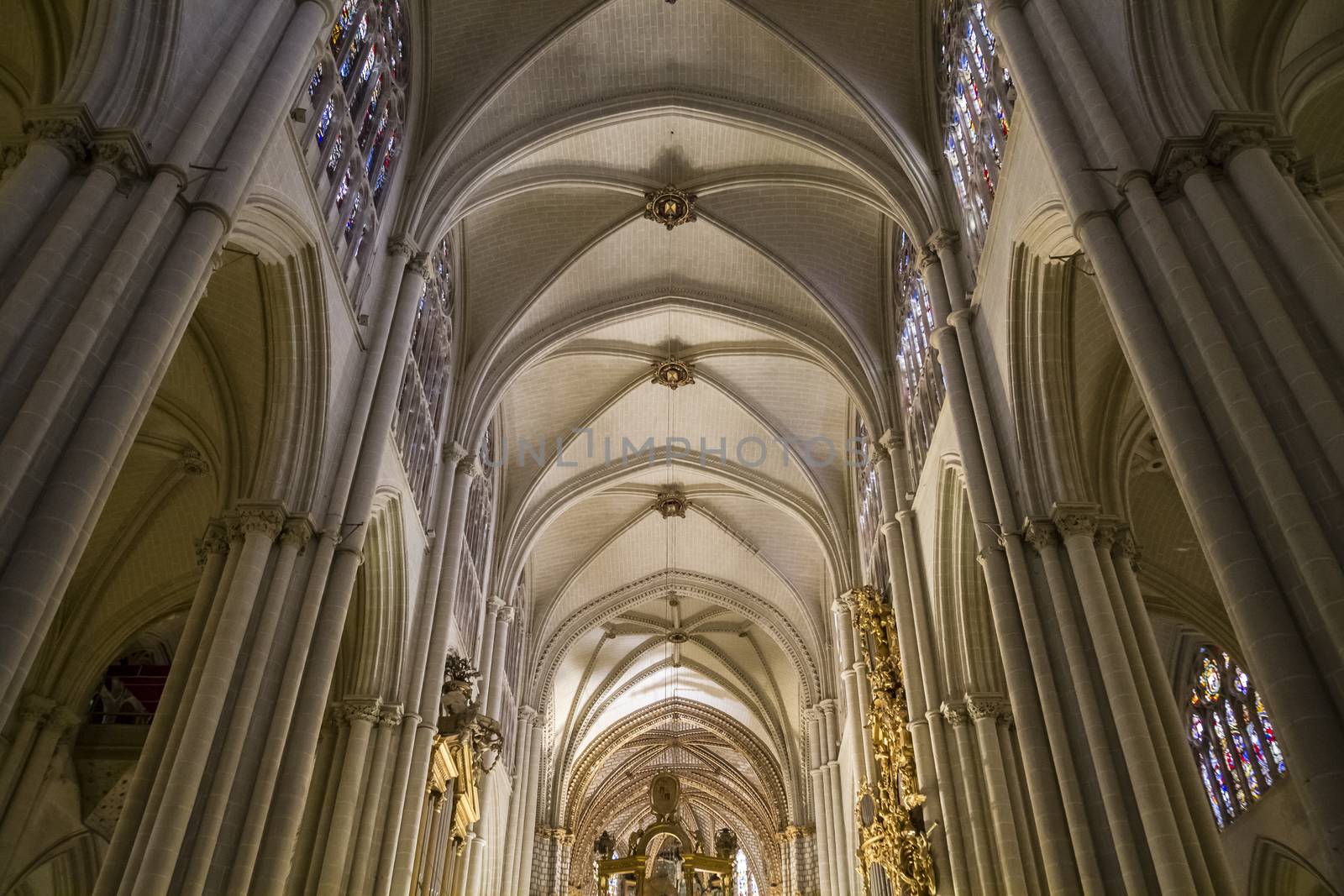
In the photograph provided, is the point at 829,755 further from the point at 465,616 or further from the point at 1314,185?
the point at 1314,185

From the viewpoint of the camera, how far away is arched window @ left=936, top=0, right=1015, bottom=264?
1205cm

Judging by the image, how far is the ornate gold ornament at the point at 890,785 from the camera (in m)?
13.9

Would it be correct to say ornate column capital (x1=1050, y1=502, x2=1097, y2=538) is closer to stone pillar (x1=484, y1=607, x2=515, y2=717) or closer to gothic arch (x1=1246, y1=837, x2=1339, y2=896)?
gothic arch (x1=1246, y1=837, x2=1339, y2=896)

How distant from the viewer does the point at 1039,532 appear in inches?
404

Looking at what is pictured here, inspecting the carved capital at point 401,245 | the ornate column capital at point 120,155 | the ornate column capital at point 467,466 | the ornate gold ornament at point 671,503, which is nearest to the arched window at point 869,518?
the ornate gold ornament at point 671,503

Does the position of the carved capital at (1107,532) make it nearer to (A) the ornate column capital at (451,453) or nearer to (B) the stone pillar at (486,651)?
(A) the ornate column capital at (451,453)

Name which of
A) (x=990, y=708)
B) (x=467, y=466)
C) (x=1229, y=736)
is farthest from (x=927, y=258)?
(x=1229, y=736)

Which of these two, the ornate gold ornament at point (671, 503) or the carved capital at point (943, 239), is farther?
the ornate gold ornament at point (671, 503)

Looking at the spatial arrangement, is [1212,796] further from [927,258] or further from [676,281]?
[676,281]

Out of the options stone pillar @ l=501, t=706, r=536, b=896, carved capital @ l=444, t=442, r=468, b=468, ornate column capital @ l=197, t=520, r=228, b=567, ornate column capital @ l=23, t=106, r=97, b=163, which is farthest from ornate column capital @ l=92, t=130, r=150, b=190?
stone pillar @ l=501, t=706, r=536, b=896

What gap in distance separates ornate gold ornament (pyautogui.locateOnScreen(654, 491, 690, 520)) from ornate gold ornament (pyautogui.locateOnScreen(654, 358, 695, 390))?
4517mm

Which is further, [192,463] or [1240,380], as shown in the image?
[192,463]

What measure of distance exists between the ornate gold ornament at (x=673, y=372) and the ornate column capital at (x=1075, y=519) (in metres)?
12.8

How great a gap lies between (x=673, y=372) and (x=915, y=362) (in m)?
6.98
